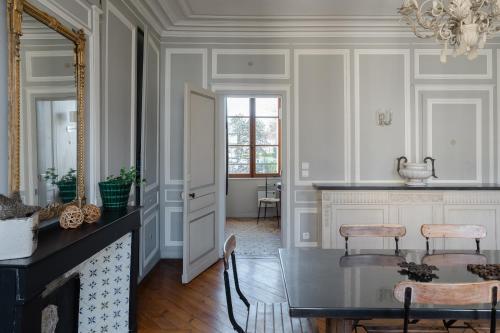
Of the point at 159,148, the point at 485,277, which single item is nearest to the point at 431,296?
the point at 485,277

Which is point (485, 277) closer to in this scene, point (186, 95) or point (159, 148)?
point (186, 95)

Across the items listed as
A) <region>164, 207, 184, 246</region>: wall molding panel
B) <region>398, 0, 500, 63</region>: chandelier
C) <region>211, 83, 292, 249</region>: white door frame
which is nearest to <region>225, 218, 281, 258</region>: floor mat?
<region>211, 83, 292, 249</region>: white door frame

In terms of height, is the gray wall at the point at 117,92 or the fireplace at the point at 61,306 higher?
the gray wall at the point at 117,92

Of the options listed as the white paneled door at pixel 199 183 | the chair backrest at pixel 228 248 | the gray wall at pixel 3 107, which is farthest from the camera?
the white paneled door at pixel 199 183

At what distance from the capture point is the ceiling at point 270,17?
3895mm

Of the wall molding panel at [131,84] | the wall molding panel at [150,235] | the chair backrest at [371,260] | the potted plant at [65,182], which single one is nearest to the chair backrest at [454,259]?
the chair backrest at [371,260]

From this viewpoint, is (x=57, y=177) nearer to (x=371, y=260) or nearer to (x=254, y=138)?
(x=371, y=260)

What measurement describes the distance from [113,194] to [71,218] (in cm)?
50

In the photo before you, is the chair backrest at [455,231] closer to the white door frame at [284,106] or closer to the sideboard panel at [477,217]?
the sideboard panel at [477,217]

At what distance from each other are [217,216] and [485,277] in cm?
312

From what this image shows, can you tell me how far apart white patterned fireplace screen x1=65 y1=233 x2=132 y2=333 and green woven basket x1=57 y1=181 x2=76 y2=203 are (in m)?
0.40

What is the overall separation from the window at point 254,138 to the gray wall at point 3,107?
6082 mm

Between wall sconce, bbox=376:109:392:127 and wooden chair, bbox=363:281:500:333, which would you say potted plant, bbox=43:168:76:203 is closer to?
wooden chair, bbox=363:281:500:333

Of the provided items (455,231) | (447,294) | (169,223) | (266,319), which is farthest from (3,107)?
(169,223)
